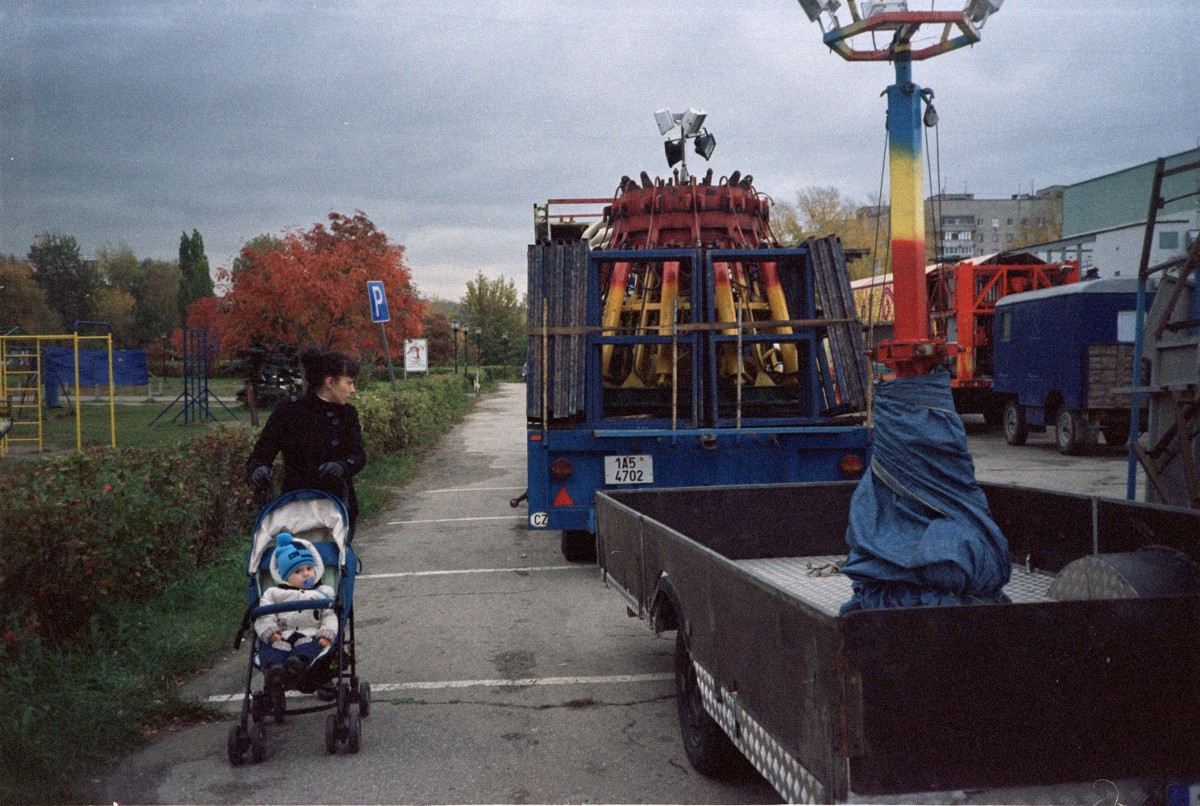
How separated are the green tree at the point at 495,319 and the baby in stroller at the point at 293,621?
73992mm

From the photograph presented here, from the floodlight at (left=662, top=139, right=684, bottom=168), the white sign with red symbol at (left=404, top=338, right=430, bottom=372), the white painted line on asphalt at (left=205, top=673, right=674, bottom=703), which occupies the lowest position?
the white painted line on asphalt at (left=205, top=673, right=674, bottom=703)

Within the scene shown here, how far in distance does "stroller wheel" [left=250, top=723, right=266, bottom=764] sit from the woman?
1057mm

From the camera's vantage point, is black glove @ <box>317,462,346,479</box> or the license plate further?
the license plate

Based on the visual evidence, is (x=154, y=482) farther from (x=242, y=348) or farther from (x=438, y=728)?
(x=242, y=348)

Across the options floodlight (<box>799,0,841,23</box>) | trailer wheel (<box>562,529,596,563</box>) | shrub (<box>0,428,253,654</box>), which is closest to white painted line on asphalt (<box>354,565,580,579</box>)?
trailer wheel (<box>562,529,596,563</box>)

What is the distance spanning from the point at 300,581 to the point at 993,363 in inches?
777

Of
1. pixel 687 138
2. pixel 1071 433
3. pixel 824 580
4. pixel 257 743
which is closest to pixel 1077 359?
pixel 1071 433

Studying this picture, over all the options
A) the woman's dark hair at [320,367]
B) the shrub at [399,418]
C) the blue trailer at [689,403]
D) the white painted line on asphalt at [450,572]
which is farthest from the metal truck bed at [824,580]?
the shrub at [399,418]

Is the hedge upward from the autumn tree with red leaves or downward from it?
downward

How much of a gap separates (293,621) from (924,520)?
2.83 m

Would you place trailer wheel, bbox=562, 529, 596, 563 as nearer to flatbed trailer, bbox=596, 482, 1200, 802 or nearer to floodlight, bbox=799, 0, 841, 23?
floodlight, bbox=799, 0, 841, 23

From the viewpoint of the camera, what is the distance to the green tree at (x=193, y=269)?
8219 centimetres

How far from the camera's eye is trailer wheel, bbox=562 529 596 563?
9461 millimetres

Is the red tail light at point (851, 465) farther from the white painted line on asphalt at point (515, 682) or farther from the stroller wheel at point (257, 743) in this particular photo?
the stroller wheel at point (257, 743)
